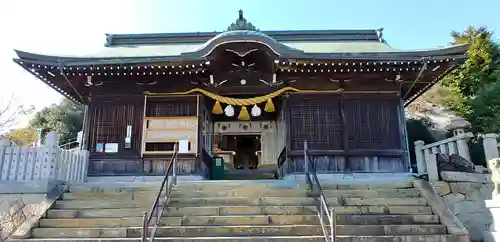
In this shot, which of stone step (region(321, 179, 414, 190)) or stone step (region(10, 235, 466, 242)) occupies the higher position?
stone step (region(321, 179, 414, 190))

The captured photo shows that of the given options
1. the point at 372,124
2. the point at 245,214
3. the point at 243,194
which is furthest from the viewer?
the point at 372,124

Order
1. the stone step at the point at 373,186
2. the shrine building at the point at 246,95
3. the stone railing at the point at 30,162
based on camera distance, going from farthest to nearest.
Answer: the shrine building at the point at 246,95 → the stone step at the point at 373,186 → the stone railing at the point at 30,162

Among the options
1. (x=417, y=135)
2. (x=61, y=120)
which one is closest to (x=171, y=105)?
(x=417, y=135)

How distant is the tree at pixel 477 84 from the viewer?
13290 mm

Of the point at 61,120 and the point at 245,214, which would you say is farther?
the point at 61,120

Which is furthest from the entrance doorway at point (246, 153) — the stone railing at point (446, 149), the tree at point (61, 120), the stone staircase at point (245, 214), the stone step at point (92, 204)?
the stone step at point (92, 204)

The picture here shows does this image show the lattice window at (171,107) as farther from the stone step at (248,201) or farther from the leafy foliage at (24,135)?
the leafy foliage at (24,135)

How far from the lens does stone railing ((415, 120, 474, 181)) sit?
25.8 feet

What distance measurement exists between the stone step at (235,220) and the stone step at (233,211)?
19cm

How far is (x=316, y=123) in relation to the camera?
10055 mm

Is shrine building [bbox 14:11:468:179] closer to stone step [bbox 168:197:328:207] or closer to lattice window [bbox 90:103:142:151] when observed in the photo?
lattice window [bbox 90:103:142:151]

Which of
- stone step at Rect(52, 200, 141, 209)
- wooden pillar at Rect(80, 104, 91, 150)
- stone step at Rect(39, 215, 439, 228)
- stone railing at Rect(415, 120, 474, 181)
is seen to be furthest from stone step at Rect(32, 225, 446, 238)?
wooden pillar at Rect(80, 104, 91, 150)

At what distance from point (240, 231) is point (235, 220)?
0.98 feet

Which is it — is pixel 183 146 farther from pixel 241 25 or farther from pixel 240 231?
pixel 240 231
